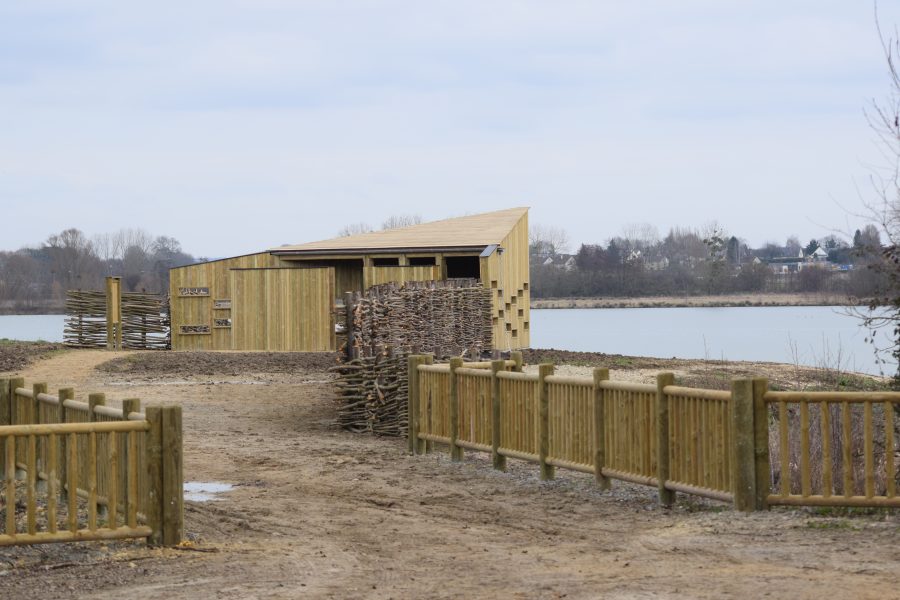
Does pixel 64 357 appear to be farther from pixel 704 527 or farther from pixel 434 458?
pixel 704 527

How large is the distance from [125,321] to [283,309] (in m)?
5.29

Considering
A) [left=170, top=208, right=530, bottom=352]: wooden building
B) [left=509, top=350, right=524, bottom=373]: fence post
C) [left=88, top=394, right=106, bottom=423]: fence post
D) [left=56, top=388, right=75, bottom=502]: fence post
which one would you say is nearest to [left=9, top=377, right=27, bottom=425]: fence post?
[left=56, top=388, right=75, bottom=502]: fence post

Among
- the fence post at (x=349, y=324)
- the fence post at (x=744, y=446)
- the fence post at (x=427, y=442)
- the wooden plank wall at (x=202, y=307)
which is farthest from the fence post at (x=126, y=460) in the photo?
the wooden plank wall at (x=202, y=307)

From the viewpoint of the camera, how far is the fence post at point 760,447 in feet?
32.1

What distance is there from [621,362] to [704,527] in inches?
750

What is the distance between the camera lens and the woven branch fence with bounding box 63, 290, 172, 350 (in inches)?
1328

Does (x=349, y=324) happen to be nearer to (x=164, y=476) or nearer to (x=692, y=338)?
(x=164, y=476)

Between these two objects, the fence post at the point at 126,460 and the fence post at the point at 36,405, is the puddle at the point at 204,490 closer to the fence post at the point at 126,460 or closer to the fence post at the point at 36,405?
the fence post at the point at 36,405

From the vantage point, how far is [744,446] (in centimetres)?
977

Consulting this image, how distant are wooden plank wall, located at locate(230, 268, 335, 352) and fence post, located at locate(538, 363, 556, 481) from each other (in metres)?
18.7

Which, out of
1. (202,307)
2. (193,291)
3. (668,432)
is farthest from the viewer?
(193,291)

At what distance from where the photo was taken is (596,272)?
261 feet

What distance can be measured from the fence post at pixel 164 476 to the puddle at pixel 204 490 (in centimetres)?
257

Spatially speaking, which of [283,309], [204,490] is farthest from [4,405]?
[283,309]
